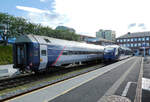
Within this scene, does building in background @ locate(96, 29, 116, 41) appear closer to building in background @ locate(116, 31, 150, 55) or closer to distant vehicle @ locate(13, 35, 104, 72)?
building in background @ locate(116, 31, 150, 55)

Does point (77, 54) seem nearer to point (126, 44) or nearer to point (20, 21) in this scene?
point (20, 21)

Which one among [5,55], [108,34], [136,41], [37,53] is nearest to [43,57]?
[37,53]

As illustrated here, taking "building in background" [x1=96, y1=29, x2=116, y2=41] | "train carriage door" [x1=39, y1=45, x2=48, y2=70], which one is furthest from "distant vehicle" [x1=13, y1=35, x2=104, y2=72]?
"building in background" [x1=96, y1=29, x2=116, y2=41]

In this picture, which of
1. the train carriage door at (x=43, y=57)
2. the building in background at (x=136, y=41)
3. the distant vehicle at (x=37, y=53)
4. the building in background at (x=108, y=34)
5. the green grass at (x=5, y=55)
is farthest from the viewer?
the building in background at (x=108, y=34)

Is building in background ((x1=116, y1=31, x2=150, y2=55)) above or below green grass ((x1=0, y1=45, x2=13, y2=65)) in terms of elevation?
above

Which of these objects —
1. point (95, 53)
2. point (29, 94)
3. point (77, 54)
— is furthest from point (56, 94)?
point (95, 53)

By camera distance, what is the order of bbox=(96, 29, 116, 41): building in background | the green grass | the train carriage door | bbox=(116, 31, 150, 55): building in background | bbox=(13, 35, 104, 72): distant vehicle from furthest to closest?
1. bbox=(96, 29, 116, 41): building in background
2. bbox=(116, 31, 150, 55): building in background
3. the green grass
4. the train carriage door
5. bbox=(13, 35, 104, 72): distant vehicle

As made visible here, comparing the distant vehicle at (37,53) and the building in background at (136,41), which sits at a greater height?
the building in background at (136,41)

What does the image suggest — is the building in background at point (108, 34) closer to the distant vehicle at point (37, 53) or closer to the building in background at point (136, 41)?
the building in background at point (136, 41)

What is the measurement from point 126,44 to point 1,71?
81.5 metres

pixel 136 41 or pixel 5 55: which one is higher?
pixel 136 41

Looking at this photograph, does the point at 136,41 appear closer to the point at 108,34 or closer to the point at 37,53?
the point at 108,34

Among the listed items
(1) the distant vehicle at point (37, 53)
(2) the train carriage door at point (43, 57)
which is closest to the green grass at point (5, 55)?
(1) the distant vehicle at point (37, 53)

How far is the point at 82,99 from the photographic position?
5918mm
